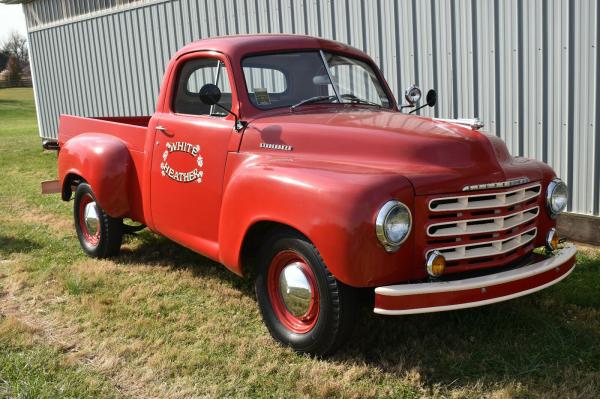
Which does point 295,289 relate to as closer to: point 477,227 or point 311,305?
point 311,305

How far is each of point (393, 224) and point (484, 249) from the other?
0.61m

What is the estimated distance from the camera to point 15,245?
19.0ft

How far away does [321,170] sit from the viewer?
3143 millimetres

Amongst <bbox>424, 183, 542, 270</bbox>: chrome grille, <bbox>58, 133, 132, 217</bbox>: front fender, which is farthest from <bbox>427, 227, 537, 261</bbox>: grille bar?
<bbox>58, 133, 132, 217</bbox>: front fender

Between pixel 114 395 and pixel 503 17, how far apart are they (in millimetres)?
4612

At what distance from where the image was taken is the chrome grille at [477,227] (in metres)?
2.96

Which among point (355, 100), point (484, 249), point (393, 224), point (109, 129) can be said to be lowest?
point (484, 249)

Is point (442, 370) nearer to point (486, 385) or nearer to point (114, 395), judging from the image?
point (486, 385)

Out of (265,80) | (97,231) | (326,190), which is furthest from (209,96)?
(97,231)

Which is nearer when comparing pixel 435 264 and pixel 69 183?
pixel 435 264

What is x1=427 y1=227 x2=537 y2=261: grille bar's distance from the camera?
9.87 feet

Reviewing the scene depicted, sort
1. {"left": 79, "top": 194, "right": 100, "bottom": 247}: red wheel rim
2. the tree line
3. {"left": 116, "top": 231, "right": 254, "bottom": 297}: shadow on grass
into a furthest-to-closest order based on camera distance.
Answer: the tree line → {"left": 79, "top": 194, "right": 100, "bottom": 247}: red wheel rim → {"left": 116, "top": 231, "right": 254, "bottom": 297}: shadow on grass

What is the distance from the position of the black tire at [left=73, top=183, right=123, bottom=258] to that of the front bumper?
3.02m

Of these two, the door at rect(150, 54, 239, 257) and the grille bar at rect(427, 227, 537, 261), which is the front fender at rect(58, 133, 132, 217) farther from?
the grille bar at rect(427, 227, 537, 261)
